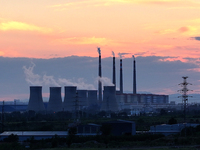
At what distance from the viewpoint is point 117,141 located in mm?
22969

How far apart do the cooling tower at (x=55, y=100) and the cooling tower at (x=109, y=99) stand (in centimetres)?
722

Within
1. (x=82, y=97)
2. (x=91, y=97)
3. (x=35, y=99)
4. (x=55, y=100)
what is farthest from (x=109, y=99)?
(x=35, y=99)

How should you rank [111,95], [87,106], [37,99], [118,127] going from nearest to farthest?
1. [118,127]
2. [37,99]
3. [111,95]
4. [87,106]

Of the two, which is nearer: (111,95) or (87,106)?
(111,95)

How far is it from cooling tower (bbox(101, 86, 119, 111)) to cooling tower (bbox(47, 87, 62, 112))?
722cm

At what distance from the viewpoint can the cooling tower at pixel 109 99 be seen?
199 ft

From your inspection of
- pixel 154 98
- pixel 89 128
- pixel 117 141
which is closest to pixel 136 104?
pixel 154 98

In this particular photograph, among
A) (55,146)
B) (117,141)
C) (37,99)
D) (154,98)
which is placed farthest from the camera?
(154,98)

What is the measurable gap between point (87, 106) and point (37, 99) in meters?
14.8

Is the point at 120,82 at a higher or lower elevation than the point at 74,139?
higher

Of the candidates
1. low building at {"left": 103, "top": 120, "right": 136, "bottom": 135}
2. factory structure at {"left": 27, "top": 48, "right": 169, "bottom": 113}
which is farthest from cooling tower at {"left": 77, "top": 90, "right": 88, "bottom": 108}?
low building at {"left": 103, "top": 120, "right": 136, "bottom": 135}

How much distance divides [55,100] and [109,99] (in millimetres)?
8728

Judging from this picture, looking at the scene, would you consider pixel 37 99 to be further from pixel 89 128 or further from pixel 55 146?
pixel 55 146

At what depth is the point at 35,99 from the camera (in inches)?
2239
